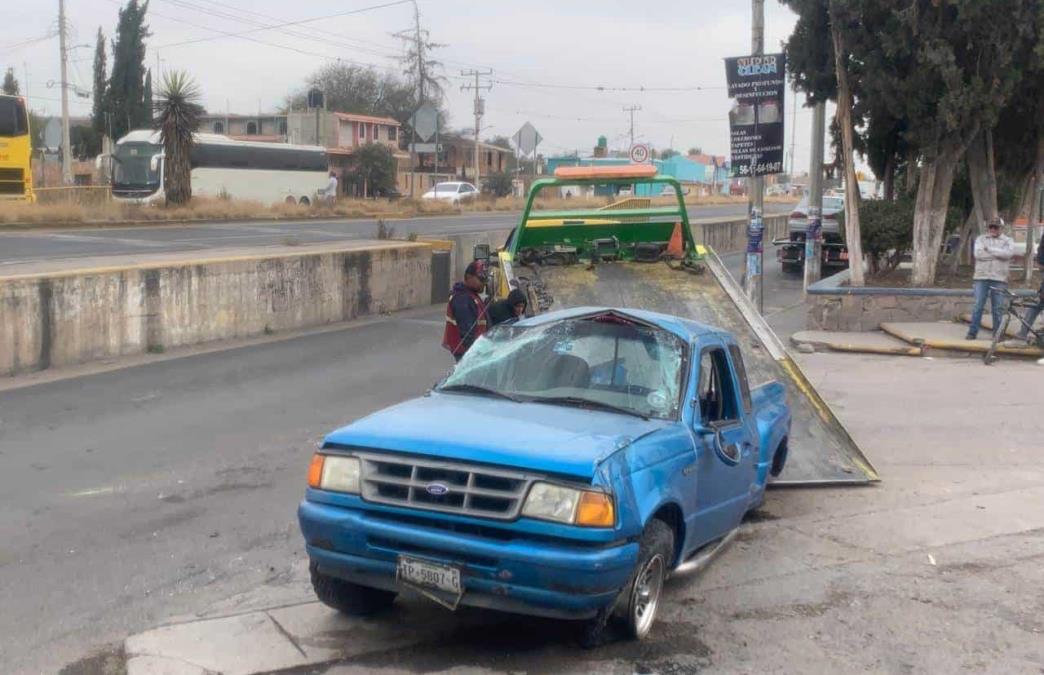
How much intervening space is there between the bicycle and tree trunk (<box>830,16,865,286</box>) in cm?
335

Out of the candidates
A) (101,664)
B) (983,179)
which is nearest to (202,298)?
(101,664)

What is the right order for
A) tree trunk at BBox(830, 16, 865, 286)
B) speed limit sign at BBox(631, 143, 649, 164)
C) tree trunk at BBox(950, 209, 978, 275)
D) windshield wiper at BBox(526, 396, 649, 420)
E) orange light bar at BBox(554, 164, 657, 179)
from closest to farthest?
windshield wiper at BBox(526, 396, 649, 420) < orange light bar at BBox(554, 164, 657, 179) < tree trunk at BBox(830, 16, 865, 286) < tree trunk at BBox(950, 209, 978, 275) < speed limit sign at BBox(631, 143, 649, 164)

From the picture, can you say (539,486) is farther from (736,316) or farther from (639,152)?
(639,152)

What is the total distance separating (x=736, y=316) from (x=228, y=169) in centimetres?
4220

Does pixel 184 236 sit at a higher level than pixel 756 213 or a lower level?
lower

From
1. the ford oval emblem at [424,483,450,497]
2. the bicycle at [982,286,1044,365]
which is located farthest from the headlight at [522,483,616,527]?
the bicycle at [982,286,1044,365]

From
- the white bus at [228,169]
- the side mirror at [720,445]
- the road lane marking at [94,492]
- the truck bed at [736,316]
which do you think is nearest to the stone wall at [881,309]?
the truck bed at [736,316]

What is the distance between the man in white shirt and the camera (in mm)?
15930

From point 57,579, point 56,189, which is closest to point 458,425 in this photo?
point 57,579

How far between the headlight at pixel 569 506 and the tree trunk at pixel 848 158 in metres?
14.9

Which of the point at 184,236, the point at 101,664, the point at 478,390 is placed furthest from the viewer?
the point at 184,236

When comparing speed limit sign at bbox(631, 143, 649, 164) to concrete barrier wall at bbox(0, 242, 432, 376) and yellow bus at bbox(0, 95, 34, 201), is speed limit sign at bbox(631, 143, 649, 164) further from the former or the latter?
yellow bus at bbox(0, 95, 34, 201)

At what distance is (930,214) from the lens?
19141 mm

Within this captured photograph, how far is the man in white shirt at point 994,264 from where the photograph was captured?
1593cm
